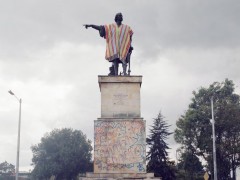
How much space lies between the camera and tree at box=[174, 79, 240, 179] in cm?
4638

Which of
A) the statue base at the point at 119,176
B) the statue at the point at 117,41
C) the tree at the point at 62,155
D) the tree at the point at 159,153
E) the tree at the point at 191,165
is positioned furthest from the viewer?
the tree at the point at 62,155

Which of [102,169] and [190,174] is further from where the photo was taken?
[190,174]

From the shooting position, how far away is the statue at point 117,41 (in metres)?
18.9

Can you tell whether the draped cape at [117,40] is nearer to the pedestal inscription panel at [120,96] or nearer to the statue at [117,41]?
the statue at [117,41]

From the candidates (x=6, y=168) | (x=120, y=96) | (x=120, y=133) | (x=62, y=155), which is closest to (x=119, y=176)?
(x=120, y=133)

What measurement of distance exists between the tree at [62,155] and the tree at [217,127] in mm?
30012

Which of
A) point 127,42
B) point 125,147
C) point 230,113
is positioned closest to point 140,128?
point 125,147

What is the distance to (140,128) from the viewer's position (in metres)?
17.3

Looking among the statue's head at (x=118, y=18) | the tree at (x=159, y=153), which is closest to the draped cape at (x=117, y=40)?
the statue's head at (x=118, y=18)

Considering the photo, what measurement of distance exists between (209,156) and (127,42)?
31214 millimetres

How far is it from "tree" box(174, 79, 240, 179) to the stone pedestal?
100 ft

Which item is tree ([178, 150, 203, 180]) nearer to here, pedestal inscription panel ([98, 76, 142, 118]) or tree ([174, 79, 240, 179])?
tree ([174, 79, 240, 179])

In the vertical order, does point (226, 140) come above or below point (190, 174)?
above

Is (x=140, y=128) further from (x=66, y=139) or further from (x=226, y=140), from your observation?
(x=66, y=139)
